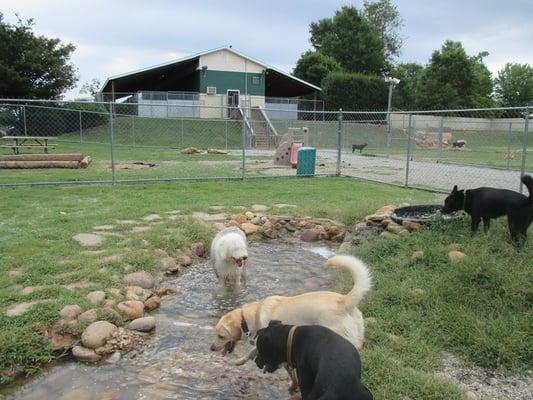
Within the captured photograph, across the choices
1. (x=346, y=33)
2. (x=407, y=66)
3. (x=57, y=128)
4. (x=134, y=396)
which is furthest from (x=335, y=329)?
(x=407, y=66)

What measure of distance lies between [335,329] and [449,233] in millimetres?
2963

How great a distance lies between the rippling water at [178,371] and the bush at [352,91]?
36.5 m

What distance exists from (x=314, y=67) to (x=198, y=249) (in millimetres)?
42040

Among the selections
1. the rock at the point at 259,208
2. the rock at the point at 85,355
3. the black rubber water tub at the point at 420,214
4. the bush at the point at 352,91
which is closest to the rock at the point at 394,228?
the black rubber water tub at the point at 420,214

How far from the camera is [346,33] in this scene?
52688mm

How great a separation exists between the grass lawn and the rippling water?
1.14ft

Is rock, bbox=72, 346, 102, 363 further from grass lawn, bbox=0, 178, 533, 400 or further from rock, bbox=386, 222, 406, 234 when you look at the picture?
rock, bbox=386, 222, 406, 234

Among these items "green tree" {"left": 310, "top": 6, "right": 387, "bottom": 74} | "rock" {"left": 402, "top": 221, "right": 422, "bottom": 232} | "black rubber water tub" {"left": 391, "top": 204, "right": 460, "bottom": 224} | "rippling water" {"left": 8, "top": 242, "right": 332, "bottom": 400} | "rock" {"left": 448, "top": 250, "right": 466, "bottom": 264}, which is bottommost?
"rippling water" {"left": 8, "top": 242, "right": 332, "bottom": 400}

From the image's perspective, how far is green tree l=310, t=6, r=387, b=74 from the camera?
52.5m

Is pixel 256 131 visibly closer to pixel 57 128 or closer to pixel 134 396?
pixel 57 128

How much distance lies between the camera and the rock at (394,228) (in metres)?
5.66

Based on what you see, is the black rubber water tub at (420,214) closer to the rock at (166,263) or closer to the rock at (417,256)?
the rock at (417,256)

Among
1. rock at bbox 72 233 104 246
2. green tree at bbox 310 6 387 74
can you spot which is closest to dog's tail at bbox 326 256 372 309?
rock at bbox 72 233 104 246

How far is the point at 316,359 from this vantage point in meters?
2.35
